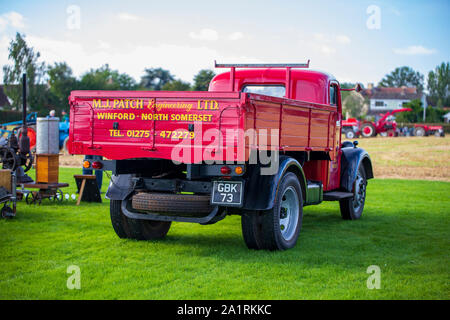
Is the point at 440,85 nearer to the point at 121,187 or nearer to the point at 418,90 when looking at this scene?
the point at 418,90

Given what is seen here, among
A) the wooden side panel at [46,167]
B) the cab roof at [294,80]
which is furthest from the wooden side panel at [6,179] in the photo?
the cab roof at [294,80]

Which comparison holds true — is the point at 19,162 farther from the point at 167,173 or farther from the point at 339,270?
the point at 339,270

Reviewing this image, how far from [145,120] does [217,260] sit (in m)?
1.77

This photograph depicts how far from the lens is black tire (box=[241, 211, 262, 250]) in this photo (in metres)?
6.34

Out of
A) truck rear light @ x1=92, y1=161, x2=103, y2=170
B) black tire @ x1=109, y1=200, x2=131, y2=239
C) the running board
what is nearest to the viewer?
truck rear light @ x1=92, y1=161, x2=103, y2=170

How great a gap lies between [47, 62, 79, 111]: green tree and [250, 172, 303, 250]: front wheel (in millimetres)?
50939

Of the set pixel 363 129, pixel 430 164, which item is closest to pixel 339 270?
pixel 430 164

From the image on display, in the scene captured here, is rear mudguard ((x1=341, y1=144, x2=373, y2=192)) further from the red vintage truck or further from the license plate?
the license plate

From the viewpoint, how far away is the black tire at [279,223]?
634 cm

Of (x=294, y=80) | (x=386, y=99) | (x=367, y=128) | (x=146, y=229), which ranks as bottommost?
(x=146, y=229)

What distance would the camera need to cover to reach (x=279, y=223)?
21.3 ft

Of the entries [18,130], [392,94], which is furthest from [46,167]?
[392,94]
